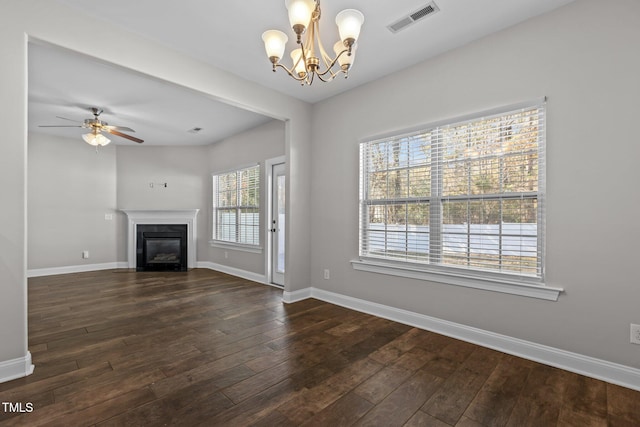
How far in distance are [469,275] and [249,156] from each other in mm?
4221

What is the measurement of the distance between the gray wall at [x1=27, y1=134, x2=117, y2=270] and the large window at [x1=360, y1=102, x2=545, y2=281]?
19.4 ft

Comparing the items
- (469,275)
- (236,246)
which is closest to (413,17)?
(469,275)

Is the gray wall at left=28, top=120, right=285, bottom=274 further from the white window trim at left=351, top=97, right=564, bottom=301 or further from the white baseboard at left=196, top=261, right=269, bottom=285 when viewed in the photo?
the white window trim at left=351, top=97, right=564, bottom=301

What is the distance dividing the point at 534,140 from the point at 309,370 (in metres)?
2.61

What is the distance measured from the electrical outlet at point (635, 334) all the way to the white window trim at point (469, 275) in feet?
→ 1.44

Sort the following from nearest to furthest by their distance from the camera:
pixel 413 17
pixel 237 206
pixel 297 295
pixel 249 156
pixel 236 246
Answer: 1. pixel 413 17
2. pixel 297 295
3. pixel 249 156
4. pixel 236 246
5. pixel 237 206

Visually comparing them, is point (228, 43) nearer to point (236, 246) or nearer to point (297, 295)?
point (297, 295)

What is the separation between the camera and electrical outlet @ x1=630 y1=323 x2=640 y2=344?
2100 millimetres

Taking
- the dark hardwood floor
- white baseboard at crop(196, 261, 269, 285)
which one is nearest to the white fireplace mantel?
white baseboard at crop(196, 261, 269, 285)

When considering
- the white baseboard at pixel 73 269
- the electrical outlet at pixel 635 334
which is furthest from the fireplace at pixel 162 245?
the electrical outlet at pixel 635 334

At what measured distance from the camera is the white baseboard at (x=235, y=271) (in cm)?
530

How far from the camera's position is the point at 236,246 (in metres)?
5.91

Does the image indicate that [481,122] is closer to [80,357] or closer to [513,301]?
[513,301]

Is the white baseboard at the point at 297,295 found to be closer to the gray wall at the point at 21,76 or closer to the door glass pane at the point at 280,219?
the door glass pane at the point at 280,219
